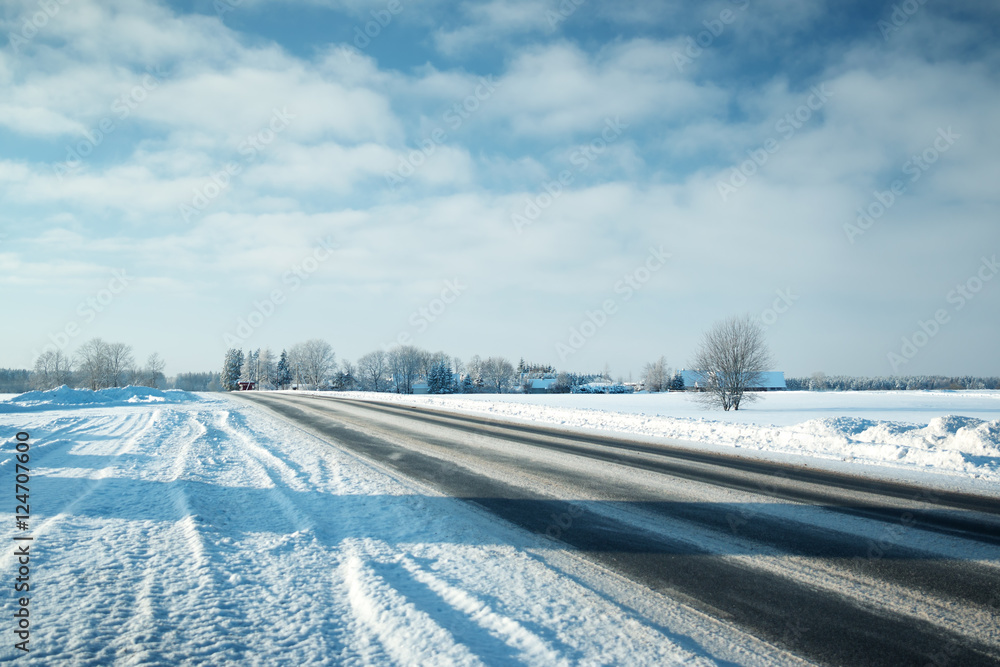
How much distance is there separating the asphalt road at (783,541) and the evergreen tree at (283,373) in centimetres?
11256

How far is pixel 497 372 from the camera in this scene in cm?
15288

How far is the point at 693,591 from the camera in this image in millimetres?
3936

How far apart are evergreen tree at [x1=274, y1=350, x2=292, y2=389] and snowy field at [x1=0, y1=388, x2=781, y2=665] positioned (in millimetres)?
112679

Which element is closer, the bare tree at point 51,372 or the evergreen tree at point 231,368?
the bare tree at point 51,372

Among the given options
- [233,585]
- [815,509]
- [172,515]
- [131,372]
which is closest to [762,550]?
[815,509]

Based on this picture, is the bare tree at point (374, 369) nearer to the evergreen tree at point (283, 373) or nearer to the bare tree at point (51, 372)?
the evergreen tree at point (283, 373)

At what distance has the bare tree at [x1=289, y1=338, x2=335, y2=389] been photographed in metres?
107

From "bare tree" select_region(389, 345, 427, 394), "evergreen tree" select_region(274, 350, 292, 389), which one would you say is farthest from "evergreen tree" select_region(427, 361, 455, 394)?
"evergreen tree" select_region(274, 350, 292, 389)

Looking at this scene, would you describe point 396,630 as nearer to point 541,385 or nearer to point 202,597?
point 202,597

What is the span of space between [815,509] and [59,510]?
10.1 m

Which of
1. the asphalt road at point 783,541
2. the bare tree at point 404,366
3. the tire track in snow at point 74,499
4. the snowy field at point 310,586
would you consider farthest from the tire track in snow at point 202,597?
the bare tree at point 404,366

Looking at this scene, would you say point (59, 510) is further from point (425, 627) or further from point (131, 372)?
point (131, 372)

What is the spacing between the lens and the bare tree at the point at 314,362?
10662cm

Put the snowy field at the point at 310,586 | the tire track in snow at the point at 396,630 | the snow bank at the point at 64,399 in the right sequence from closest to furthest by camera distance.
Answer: the tire track in snow at the point at 396,630 → the snowy field at the point at 310,586 → the snow bank at the point at 64,399
